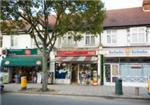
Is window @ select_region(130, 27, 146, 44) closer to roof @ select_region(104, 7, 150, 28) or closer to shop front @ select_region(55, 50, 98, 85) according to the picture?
roof @ select_region(104, 7, 150, 28)

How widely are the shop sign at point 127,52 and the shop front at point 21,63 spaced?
723cm

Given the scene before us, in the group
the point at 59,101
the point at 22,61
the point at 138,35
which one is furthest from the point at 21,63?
the point at 59,101

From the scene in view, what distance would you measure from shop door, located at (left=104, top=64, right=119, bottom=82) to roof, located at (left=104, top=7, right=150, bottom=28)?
4.01 meters

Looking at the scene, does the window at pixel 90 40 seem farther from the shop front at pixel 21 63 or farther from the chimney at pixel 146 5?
the chimney at pixel 146 5

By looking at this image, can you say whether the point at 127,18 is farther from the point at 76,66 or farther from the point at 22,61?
the point at 22,61

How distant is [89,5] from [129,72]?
10002mm

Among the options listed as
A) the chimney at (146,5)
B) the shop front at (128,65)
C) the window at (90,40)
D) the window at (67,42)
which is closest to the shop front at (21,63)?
the window at (67,42)

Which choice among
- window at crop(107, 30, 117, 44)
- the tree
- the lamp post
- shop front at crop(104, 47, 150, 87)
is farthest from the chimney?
the tree

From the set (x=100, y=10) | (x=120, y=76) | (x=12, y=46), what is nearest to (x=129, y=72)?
(x=120, y=76)

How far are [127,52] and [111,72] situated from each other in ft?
8.84

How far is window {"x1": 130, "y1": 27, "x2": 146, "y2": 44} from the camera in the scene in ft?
97.3

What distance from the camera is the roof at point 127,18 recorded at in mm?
30203

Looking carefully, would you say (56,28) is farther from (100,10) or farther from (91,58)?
(91,58)

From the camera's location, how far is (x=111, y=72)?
30906mm
